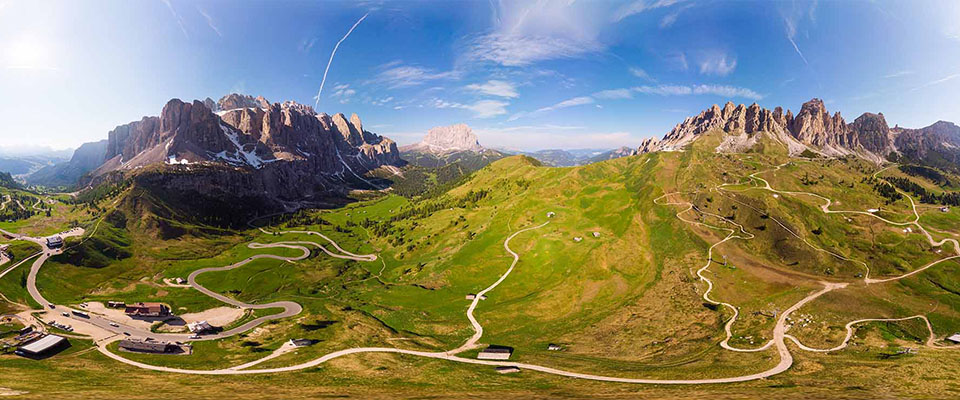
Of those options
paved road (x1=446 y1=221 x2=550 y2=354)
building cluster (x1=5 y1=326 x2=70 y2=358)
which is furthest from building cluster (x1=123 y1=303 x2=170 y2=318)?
paved road (x1=446 y1=221 x2=550 y2=354)

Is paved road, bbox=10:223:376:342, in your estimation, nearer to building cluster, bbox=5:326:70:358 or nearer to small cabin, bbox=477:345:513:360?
building cluster, bbox=5:326:70:358

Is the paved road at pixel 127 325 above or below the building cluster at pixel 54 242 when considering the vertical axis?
below

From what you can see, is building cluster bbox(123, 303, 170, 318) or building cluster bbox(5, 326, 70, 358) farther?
building cluster bbox(123, 303, 170, 318)

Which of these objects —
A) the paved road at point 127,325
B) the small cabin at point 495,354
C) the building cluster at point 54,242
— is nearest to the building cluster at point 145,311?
the paved road at point 127,325

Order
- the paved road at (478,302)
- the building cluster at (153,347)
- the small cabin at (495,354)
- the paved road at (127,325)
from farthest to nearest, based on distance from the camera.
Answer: the paved road at (127,325)
the paved road at (478,302)
the building cluster at (153,347)
the small cabin at (495,354)

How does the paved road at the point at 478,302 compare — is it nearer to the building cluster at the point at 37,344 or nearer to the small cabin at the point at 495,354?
the small cabin at the point at 495,354

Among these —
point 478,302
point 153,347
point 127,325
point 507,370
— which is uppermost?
point 153,347

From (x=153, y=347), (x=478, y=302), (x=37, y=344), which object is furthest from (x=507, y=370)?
(x=37, y=344)

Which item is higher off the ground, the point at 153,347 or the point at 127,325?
the point at 153,347

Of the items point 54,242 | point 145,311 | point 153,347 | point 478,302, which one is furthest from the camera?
point 54,242

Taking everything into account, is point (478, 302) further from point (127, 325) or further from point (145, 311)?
point (145, 311)

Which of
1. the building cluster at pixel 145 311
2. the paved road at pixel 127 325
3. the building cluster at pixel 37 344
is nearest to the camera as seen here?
the building cluster at pixel 37 344
